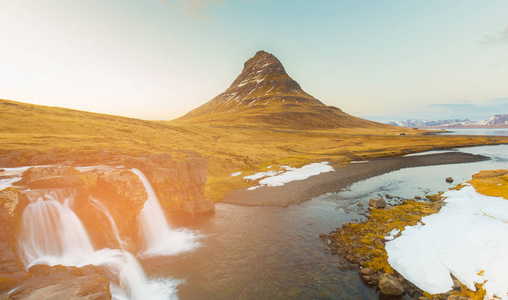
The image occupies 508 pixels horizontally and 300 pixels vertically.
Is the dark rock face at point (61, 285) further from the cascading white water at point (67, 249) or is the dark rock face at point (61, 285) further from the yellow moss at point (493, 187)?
the yellow moss at point (493, 187)

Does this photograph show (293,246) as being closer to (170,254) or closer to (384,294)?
(384,294)

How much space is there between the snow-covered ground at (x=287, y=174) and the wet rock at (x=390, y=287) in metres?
33.0

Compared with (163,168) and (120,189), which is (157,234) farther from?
(163,168)

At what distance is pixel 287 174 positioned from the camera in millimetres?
60719

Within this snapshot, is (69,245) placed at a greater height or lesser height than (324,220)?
greater

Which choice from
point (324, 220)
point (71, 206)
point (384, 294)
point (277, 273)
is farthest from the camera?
point (324, 220)

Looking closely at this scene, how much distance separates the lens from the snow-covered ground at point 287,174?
54.8 meters

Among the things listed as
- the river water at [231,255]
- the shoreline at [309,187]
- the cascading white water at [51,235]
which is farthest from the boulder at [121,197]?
the shoreline at [309,187]

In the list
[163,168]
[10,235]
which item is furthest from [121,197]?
[163,168]

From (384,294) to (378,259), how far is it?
4.26 metres

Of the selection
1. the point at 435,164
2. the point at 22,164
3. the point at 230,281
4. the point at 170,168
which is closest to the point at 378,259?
the point at 230,281

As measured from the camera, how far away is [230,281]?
69.1 ft

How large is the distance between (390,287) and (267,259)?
37.1ft

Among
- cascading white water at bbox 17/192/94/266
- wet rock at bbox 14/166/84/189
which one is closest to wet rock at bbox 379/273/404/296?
cascading white water at bbox 17/192/94/266
